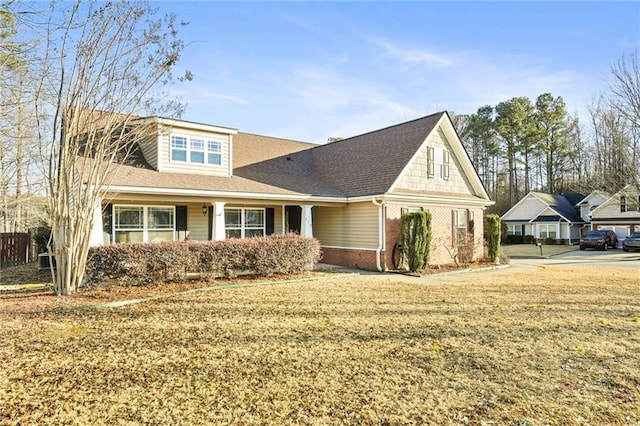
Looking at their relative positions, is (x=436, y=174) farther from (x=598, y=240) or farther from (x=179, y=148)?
(x=598, y=240)

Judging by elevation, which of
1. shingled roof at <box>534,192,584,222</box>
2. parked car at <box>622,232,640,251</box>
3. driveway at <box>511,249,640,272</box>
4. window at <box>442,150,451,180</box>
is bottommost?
driveway at <box>511,249,640,272</box>

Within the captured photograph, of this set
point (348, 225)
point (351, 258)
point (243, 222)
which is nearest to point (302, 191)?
point (348, 225)

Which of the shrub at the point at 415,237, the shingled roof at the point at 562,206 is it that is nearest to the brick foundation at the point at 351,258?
the shrub at the point at 415,237

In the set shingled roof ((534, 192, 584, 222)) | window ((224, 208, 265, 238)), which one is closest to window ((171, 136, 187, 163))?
window ((224, 208, 265, 238))

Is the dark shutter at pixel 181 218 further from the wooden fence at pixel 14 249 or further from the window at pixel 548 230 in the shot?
the window at pixel 548 230

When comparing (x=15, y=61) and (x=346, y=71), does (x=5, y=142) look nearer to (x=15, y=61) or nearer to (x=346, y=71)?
(x=15, y=61)

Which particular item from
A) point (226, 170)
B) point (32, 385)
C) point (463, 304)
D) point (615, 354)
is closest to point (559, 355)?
point (615, 354)

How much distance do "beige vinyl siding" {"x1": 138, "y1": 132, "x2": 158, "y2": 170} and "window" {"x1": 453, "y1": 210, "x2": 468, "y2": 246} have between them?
12.9 meters

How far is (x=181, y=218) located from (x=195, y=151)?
2616 mm

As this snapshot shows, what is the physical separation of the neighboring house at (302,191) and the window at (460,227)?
5 centimetres

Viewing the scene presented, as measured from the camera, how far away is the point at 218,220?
12898mm

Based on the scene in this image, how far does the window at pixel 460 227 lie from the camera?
16905 mm

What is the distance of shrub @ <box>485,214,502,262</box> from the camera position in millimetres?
17000

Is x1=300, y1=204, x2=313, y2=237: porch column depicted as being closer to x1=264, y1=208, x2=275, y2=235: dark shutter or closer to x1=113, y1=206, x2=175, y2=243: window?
x1=264, y1=208, x2=275, y2=235: dark shutter
